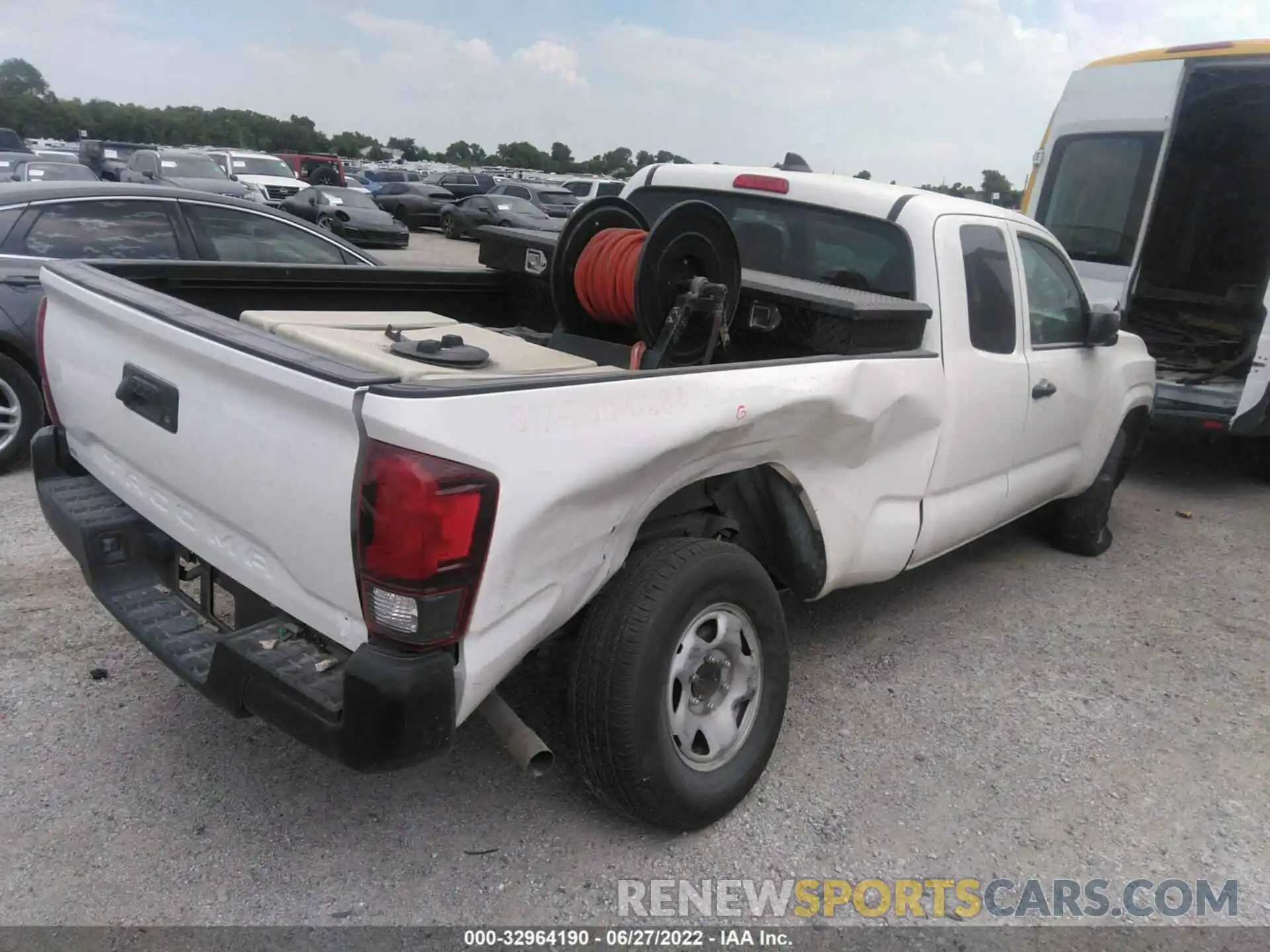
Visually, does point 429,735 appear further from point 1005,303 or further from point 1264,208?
point 1264,208

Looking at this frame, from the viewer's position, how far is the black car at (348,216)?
19.7 metres

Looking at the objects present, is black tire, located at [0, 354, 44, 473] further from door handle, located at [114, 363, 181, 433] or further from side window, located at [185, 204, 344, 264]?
door handle, located at [114, 363, 181, 433]

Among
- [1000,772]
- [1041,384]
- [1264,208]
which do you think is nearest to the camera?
[1000,772]

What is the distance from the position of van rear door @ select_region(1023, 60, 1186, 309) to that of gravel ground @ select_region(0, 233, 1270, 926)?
4.25 metres

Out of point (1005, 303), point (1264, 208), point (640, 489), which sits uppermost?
point (1264, 208)

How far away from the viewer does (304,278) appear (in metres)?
3.97

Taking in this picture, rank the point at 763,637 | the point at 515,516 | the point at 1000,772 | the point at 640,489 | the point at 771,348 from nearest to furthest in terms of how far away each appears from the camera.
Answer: the point at 515,516 < the point at 640,489 < the point at 763,637 < the point at 1000,772 < the point at 771,348

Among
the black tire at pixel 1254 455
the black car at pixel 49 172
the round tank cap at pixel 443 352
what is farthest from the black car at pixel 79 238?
the black car at pixel 49 172

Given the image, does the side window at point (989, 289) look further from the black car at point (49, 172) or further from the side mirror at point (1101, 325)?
the black car at point (49, 172)

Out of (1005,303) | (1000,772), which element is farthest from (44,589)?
(1005,303)

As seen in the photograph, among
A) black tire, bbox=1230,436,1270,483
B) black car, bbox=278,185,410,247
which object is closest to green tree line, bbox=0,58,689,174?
black car, bbox=278,185,410,247

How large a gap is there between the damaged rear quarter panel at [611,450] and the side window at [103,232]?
4254 millimetres

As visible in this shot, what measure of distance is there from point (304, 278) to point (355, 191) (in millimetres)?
18810

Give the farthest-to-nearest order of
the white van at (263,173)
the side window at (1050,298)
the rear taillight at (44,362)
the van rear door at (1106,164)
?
the white van at (263,173) < the van rear door at (1106,164) < the side window at (1050,298) < the rear taillight at (44,362)
